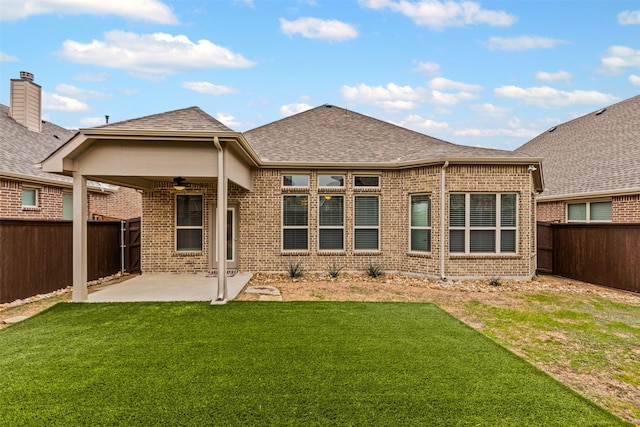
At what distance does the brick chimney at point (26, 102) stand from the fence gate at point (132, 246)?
7792mm

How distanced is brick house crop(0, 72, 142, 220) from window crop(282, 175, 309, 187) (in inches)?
293

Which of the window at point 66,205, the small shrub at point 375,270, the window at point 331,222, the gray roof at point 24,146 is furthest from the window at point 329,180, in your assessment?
the window at point 66,205

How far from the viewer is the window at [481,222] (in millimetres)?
9227

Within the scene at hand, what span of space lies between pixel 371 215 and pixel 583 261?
6466 mm

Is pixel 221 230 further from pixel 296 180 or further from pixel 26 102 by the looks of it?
pixel 26 102

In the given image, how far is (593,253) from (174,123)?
38.4ft

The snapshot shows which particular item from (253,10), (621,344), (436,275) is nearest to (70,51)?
(253,10)

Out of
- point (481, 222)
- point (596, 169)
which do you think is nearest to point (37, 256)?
point (481, 222)

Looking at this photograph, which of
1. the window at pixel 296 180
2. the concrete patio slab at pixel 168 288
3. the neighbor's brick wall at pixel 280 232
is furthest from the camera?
the window at pixel 296 180

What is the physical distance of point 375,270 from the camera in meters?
9.84

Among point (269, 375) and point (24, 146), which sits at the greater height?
point (24, 146)

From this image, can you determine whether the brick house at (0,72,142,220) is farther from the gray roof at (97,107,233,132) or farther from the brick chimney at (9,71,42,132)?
the gray roof at (97,107,233,132)

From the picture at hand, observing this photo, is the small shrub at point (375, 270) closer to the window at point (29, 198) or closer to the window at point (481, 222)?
the window at point (481, 222)

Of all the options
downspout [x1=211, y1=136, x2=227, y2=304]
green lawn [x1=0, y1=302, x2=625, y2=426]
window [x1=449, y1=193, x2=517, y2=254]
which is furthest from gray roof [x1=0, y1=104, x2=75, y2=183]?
window [x1=449, y1=193, x2=517, y2=254]
